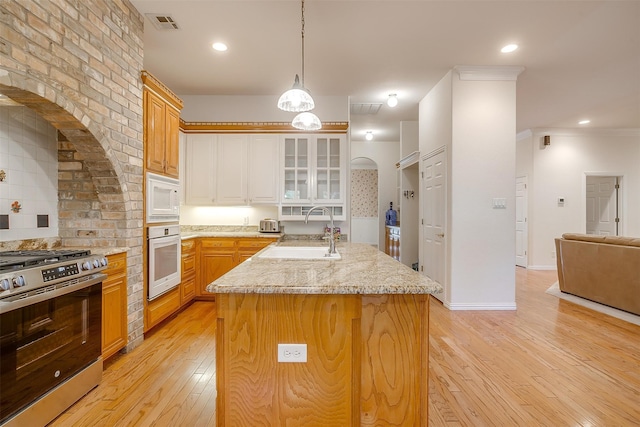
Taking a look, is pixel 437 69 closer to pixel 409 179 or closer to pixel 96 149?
pixel 409 179

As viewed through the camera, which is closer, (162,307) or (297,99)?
(297,99)

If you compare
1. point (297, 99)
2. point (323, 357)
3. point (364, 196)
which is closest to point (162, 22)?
point (297, 99)

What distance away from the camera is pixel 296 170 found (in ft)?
13.7

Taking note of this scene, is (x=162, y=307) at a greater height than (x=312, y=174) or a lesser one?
lesser

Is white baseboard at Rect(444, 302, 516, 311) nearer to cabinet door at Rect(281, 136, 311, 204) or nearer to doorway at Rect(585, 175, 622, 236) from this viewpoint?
cabinet door at Rect(281, 136, 311, 204)

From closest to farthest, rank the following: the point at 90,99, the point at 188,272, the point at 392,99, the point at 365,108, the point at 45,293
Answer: the point at 45,293 → the point at 90,99 → the point at 188,272 → the point at 392,99 → the point at 365,108

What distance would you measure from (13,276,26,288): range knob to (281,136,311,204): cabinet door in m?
2.92

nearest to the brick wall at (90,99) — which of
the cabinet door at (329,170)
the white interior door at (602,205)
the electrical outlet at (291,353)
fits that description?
the electrical outlet at (291,353)

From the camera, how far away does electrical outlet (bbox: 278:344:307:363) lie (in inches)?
52.3

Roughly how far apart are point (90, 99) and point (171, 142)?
1102 mm

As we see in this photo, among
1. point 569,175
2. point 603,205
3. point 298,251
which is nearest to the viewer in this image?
point 298,251

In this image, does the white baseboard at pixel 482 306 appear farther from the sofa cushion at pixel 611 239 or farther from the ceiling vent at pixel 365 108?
the ceiling vent at pixel 365 108

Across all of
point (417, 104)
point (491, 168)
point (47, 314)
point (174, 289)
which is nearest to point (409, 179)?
point (417, 104)

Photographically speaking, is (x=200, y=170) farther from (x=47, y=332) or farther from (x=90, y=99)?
(x=47, y=332)
